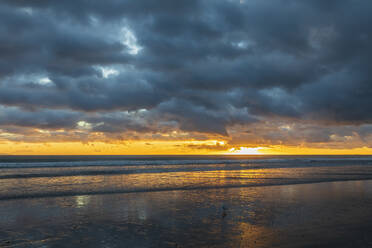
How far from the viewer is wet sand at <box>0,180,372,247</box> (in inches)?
434

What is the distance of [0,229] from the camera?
12.8 metres

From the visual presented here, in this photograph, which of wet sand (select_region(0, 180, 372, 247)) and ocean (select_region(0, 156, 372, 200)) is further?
ocean (select_region(0, 156, 372, 200))

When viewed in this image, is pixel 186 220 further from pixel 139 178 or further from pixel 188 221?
pixel 139 178

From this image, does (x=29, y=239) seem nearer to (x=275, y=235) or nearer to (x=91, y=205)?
(x=91, y=205)

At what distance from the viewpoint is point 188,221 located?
46.4 ft

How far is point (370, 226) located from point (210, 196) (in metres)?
11.3

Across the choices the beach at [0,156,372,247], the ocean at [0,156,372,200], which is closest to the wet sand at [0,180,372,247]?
the beach at [0,156,372,247]

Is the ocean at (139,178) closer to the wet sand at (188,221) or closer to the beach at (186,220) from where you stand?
the beach at (186,220)

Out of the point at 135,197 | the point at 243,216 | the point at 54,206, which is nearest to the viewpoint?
the point at 243,216

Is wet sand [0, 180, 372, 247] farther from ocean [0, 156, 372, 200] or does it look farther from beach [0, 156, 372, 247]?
ocean [0, 156, 372, 200]

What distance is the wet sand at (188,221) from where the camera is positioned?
434 inches

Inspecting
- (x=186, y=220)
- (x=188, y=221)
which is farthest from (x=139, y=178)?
(x=188, y=221)

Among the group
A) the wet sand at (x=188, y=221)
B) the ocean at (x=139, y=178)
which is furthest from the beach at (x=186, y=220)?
the ocean at (x=139, y=178)

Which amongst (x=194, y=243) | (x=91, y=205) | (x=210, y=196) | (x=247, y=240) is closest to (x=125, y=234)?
(x=194, y=243)
